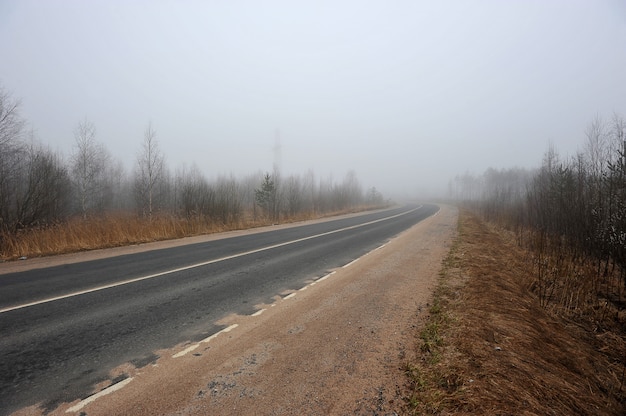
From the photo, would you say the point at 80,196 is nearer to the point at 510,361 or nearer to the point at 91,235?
the point at 91,235

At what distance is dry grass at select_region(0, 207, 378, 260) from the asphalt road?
3.21m

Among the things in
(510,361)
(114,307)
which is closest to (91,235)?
(114,307)

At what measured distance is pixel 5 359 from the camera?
3.16 m

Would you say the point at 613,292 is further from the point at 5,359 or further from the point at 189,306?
the point at 5,359

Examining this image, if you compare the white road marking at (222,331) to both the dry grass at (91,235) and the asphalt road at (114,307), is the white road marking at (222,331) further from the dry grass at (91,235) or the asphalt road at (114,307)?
the dry grass at (91,235)

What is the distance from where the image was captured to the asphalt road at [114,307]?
2.94m

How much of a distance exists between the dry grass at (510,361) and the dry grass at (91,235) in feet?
41.0

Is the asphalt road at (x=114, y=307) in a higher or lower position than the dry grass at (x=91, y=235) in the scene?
lower

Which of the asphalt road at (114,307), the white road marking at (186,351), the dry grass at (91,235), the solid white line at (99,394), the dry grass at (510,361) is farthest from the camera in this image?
the dry grass at (91,235)

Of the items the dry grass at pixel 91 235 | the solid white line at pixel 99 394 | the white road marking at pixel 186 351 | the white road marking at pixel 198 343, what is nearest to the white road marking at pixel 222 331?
the white road marking at pixel 198 343

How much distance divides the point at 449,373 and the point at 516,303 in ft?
11.0

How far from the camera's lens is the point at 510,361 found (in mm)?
3217

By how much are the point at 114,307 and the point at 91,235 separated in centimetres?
871

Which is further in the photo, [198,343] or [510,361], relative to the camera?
[198,343]
